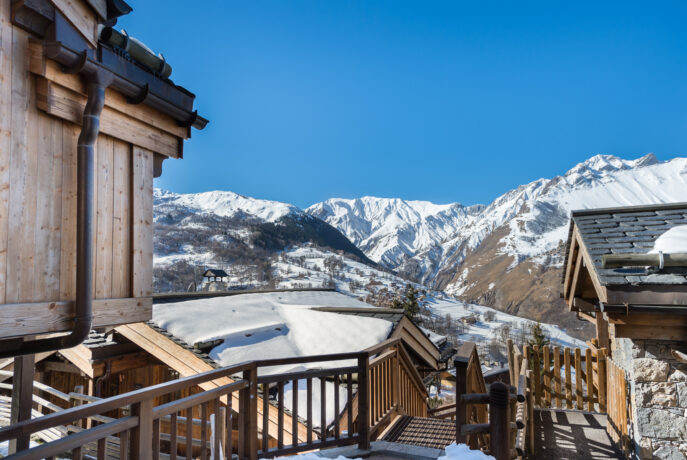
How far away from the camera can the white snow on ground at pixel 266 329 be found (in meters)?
7.61

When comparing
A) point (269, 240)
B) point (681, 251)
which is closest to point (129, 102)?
point (681, 251)

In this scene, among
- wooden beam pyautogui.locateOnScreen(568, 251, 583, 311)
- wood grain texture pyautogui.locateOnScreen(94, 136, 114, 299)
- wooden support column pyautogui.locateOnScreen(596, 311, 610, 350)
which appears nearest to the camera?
wood grain texture pyautogui.locateOnScreen(94, 136, 114, 299)

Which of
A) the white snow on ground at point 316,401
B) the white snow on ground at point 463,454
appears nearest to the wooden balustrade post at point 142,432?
the white snow on ground at point 463,454

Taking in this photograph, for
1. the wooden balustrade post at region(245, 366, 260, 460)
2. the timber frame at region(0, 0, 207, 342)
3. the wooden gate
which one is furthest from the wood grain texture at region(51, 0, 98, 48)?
the wooden gate

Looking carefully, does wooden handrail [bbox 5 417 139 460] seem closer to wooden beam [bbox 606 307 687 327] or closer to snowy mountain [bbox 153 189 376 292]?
wooden beam [bbox 606 307 687 327]

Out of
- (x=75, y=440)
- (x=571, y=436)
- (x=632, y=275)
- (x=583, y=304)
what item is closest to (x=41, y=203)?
(x=75, y=440)

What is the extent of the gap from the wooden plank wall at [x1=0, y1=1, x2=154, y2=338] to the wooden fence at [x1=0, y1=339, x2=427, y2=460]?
1.06 meters

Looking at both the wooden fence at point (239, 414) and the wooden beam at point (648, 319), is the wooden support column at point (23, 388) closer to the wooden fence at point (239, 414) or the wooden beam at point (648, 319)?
the wooden fence at point (239, 414)

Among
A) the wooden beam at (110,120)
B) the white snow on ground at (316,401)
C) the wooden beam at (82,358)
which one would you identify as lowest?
the white snow on ground at (316,401)

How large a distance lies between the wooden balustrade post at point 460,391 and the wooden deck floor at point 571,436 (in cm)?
324

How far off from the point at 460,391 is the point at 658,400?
95.5 inches

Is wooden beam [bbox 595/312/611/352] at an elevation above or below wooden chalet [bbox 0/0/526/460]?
below

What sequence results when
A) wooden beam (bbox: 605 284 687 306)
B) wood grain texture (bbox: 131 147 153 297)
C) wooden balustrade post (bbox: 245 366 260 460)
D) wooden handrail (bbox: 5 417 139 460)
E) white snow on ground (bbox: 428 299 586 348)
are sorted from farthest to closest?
white snow on ground (bbox: 428 299 586 348)
wooden beam (bbox: 605 284 687 306)
wood grain texture (bbox: 131 147 153 297)
wooden balustrade post (bbox: 245 366 260 460)
wooden handrail (bbox: 5 417 139 460)

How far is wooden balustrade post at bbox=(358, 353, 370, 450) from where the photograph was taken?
4289mm
